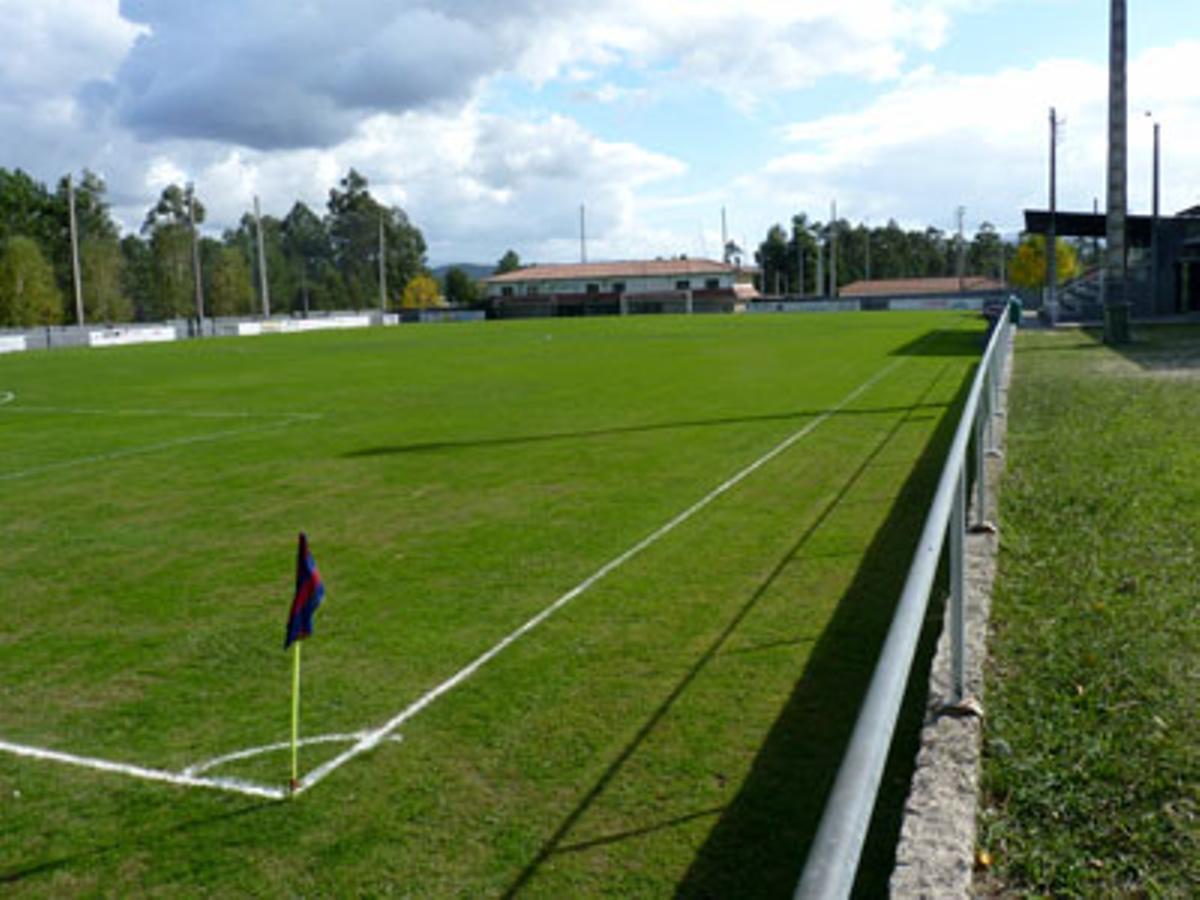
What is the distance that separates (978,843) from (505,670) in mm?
3383

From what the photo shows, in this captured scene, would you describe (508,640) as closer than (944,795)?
No

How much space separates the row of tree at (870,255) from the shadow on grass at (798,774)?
146755 millimetres

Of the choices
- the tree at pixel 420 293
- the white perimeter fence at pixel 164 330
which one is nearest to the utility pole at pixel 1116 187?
the white perimeter fence at pixel 164 330

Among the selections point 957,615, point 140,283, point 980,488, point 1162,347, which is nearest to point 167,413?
point 980,488

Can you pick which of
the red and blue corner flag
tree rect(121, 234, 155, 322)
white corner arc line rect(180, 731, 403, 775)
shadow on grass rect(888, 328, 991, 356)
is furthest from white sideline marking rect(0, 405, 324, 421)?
tree rect(121, 234, 155, 322)

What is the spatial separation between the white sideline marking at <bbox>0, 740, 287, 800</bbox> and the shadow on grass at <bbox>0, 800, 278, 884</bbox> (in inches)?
4.7

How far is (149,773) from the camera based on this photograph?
5863 millimetres

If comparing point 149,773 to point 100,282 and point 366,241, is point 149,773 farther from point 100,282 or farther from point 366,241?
point 366,241

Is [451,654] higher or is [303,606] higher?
[303,606]

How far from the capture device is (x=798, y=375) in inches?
1147

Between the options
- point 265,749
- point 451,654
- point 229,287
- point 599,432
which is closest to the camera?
point 265,749

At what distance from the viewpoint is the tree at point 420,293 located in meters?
150

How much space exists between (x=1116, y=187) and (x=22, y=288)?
86975 mm

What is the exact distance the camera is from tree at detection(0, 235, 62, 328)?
3652 inches
